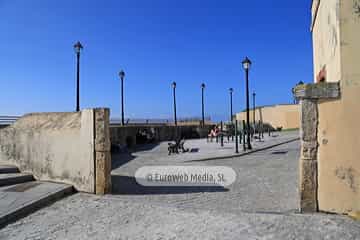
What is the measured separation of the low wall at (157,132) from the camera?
706 inches

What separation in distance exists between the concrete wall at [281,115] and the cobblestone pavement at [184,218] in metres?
37.9

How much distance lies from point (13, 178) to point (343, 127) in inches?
261

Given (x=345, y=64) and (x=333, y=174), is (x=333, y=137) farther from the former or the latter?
(x=345, y=64)

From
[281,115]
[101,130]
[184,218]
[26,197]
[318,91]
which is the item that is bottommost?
[184,218]

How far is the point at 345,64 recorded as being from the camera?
175 inches

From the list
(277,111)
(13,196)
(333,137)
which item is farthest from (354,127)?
(277,111)

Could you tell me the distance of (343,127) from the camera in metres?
4.47

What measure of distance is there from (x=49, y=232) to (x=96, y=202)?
4.79 feet

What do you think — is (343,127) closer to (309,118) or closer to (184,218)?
(309,118)

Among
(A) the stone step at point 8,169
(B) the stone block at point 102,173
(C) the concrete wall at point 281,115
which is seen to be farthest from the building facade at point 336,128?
(C) the concrete wall at point 281,115

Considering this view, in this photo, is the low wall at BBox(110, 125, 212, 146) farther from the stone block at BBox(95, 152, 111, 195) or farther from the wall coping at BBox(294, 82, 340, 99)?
the wall coping at BBox(294, 82, 340, 99)

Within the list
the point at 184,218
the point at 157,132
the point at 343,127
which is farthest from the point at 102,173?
the point at 157,132

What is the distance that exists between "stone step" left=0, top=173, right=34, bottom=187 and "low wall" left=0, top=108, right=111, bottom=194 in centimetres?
19

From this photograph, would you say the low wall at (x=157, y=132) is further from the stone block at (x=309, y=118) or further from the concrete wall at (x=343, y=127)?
the concrete wall at (x=343, y=127)
